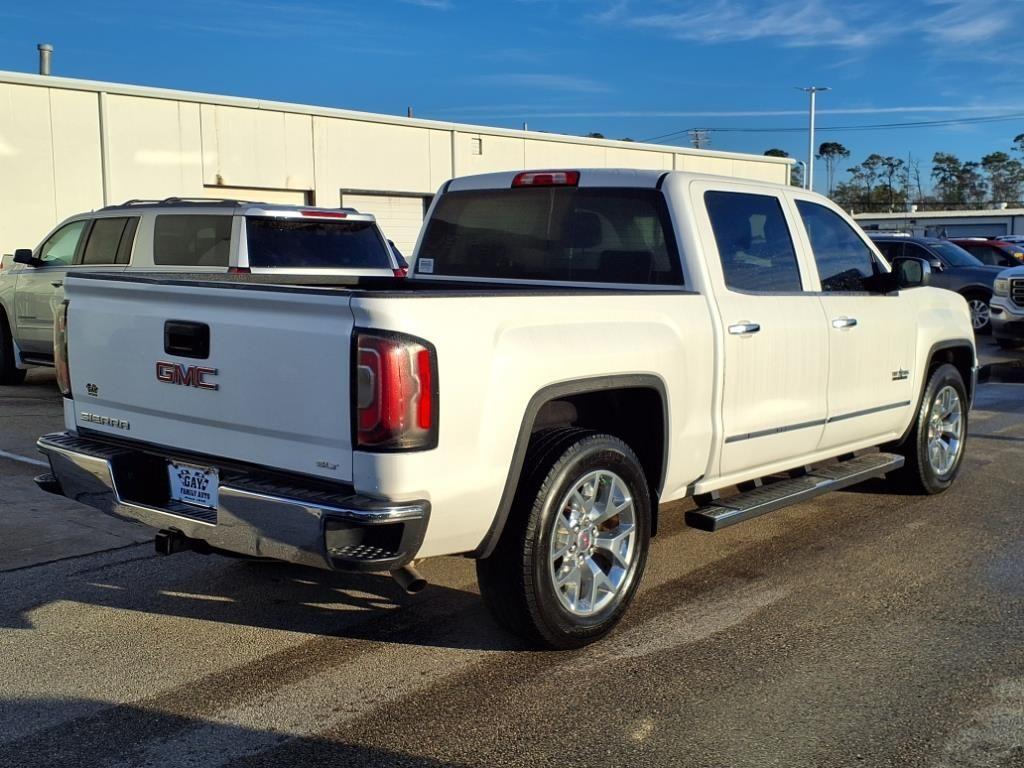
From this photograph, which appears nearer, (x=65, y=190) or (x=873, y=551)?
(x=873, y=551)

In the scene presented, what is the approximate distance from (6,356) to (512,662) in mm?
10051

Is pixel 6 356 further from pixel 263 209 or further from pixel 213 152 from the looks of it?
pixel 213 152

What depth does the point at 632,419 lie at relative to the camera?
493cm

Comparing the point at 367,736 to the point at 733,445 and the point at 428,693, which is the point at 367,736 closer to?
the point at 428,693

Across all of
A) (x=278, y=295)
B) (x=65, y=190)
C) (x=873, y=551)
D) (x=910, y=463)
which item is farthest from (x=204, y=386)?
(x=65, y=190)

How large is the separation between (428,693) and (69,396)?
2.12m

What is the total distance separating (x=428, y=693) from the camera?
4051mm

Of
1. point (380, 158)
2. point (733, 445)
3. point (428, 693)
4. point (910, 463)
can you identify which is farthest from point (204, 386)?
point (380, 158)

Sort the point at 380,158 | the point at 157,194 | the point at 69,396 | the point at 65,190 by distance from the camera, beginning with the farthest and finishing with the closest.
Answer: the point at 380,158 < the point at 157,194 < the point at 65,190 < the point at 69,396

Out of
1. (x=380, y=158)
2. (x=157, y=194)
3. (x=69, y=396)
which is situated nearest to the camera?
(x=69, y=396)

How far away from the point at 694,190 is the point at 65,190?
607 inches

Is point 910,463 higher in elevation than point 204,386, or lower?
lower

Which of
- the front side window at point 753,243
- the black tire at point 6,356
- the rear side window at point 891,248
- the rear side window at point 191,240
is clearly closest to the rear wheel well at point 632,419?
the front side window at point 753,243

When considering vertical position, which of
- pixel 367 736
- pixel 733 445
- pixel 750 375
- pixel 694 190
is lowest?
pixel 367 736
